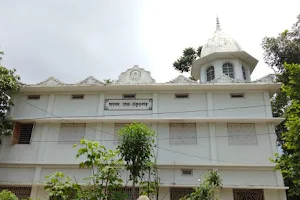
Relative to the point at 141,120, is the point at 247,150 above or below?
below

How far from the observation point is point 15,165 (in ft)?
42.2

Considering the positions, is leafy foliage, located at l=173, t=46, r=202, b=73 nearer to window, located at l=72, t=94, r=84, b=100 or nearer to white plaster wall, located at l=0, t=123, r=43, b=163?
window, located at l=72, t=94, r=84, b=100

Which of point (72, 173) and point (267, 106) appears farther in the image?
point (267, 106)

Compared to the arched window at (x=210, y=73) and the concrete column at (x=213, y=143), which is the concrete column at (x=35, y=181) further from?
the arched window at (x=210, y=73)

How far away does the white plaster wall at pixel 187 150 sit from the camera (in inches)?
489

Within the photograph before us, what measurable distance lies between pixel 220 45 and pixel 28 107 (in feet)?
37.2

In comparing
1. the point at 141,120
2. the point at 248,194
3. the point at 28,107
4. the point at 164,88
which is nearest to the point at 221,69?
the point at 164,88

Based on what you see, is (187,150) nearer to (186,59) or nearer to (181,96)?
(181,96)

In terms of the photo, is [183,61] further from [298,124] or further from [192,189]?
[298,124]

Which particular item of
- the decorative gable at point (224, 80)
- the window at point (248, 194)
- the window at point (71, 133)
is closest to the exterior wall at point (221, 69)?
the decorative gable at point (224, 80)

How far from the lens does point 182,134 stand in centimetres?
1315

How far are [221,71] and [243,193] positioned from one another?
21.6 feet

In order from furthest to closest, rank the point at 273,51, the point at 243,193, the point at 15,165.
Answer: the point at 273,51 → the point at 15,165 → the point at 243,193

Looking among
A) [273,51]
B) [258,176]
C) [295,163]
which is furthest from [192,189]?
[273,51]
